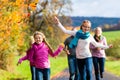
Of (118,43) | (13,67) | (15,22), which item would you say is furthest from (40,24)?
(15,22)

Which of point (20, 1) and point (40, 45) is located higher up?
point (20, 1)

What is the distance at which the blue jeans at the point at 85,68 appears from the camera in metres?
14.5

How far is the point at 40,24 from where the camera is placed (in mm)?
61750

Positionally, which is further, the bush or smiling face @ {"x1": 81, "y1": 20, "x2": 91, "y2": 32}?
the bush

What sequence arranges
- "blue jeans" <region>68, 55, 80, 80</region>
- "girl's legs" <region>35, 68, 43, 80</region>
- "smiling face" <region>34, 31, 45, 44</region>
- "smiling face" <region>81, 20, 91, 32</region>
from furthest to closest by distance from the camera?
"blue jeans" <region>68, 55, 80, 80</region> → "smiling face" <region>81, 20, 91, 32</region> → "girl's legs" <region>35, 68, 43, 80</region> → "smiling face" <region>34, 31, 45, 44</region>

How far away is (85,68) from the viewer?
14.7 m

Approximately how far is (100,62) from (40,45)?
530 centimetres

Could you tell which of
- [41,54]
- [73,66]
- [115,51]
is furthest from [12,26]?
[115,51]

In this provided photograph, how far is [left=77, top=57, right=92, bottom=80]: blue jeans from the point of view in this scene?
14.5 metres

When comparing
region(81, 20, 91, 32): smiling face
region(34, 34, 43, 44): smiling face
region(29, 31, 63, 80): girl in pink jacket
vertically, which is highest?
region(81, 20, 91, 32): smiling face

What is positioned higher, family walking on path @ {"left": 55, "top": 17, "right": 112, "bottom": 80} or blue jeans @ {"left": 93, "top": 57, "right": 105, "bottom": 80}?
family walking on path @ {"left": 55, "top": 17, "right": 112, "bottom": 80}

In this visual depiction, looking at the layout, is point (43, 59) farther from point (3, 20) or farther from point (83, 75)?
point (3, 20)

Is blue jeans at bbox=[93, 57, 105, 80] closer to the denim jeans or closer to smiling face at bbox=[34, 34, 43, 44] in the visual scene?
the denim jeans

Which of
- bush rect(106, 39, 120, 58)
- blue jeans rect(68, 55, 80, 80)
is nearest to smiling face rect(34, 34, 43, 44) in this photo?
blue jeans rect(68, 55, 80, 80)
